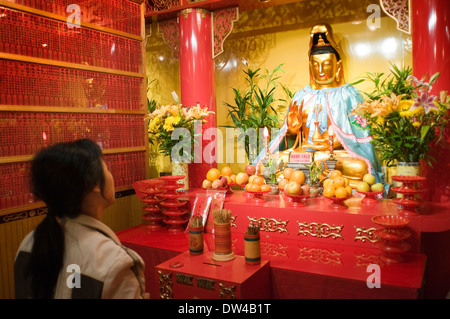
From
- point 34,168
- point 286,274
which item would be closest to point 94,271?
point 34,168

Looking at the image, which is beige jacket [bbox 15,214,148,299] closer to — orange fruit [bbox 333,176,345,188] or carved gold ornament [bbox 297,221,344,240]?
carved gold ornament [bbox 297,221,344,240]

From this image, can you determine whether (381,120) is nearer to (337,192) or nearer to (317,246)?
(337,192)

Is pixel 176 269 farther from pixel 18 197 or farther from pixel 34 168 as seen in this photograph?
pixel 18 197

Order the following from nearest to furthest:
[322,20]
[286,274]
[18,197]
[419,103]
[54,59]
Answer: [286,274] → [419,103] → [18,197] → [54,59] → [322,20]

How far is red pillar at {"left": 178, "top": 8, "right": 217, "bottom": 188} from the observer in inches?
166

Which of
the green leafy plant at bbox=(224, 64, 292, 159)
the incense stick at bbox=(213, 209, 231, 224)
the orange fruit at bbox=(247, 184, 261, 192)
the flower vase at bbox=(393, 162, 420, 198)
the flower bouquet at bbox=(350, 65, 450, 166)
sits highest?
the green leafy plant at bbox=(224, 64, 292, 159)

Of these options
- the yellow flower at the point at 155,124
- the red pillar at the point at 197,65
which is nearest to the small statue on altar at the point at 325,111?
the red pillar at the point at 197,65

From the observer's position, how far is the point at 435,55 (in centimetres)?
297

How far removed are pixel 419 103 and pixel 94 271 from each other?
7.40 feet

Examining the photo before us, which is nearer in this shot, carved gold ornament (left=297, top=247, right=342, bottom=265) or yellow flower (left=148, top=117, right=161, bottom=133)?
carved gold ornament (left=297, top=247, right=342, bottom=265)

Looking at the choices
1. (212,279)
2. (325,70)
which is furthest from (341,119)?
(212,279)

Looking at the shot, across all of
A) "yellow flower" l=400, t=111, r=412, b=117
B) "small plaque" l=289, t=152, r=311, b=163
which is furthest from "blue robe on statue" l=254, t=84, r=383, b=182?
"yellow flower" l=400, t=111, r=412, b=117

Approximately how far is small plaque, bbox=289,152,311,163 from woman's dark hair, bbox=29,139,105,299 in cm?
279
